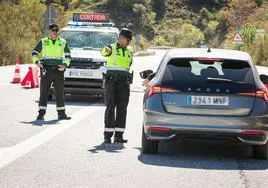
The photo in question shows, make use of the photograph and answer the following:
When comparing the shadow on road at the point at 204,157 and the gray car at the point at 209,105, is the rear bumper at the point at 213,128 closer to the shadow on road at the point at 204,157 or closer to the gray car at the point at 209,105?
the gray car at the point at 209,105

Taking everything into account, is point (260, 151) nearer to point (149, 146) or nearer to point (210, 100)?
point (210, 100)

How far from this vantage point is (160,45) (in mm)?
112062

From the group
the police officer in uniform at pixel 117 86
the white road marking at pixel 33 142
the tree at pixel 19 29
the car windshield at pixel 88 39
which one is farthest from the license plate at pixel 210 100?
the tree at pixel 19 29

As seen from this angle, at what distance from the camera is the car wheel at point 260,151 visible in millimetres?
9039

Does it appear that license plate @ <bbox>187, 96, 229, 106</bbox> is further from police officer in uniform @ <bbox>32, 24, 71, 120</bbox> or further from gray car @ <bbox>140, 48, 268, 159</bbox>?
police officer in uniform @ <bbox>32, 24, 71, 120</bbox>

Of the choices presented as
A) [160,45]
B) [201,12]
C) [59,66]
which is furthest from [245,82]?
[201,12]

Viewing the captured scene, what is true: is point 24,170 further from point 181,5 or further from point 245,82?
point 181,5

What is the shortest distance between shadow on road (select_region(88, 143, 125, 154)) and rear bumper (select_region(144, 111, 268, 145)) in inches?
38.0

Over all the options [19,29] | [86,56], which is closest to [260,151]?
[86,56]

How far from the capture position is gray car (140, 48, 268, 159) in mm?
8758

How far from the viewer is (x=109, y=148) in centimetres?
977

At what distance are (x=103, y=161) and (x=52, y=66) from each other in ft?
16.3

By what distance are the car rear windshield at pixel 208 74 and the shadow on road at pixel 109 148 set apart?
134 cm

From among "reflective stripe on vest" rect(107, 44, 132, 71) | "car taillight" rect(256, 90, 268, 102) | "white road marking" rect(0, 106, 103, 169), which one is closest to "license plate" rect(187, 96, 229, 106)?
"car taillight" rect(256, 90, 268, 102)
